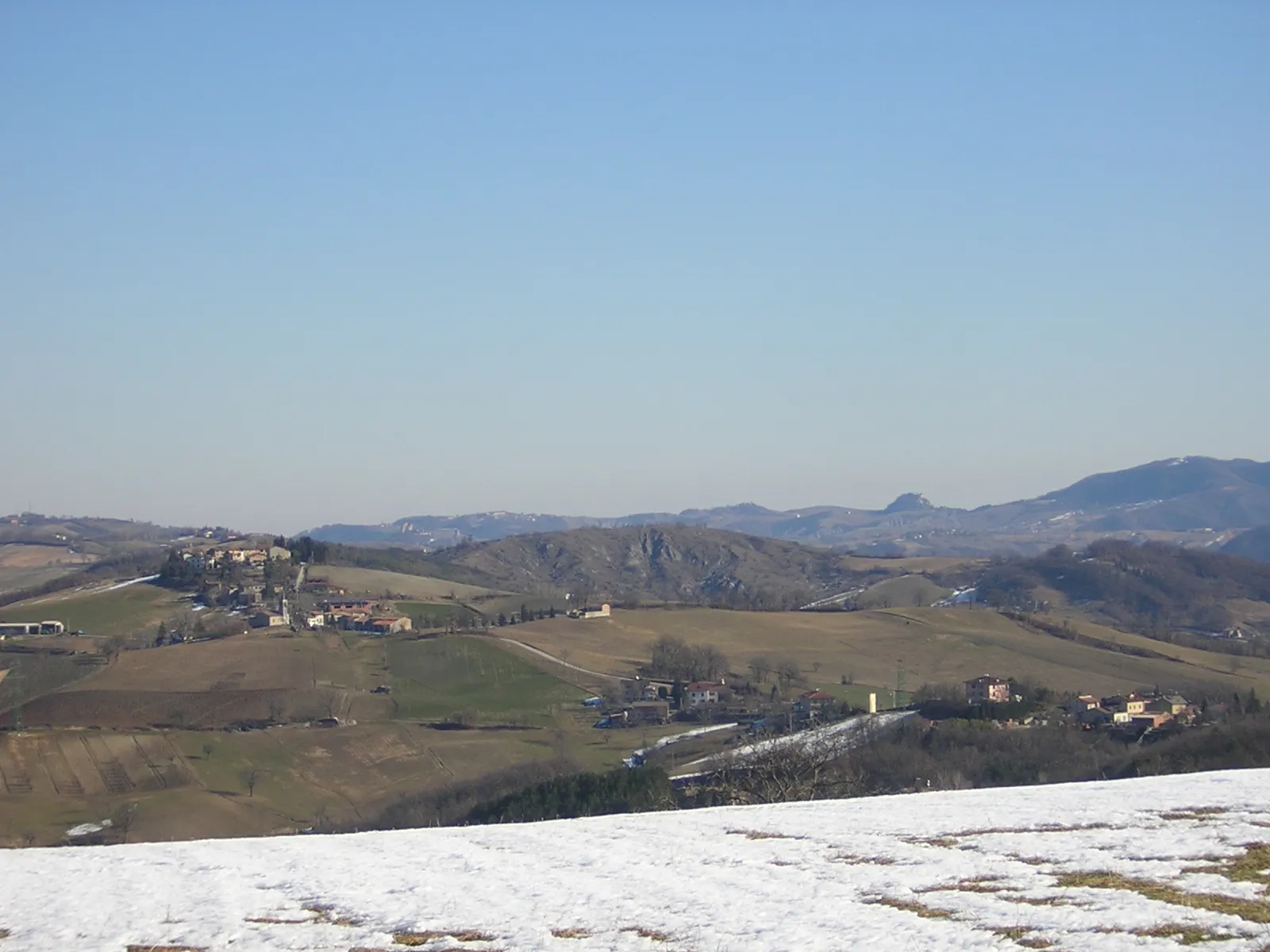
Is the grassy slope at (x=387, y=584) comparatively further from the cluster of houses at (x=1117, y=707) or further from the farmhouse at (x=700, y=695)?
the cluster of houses at (x=1117, y=707)

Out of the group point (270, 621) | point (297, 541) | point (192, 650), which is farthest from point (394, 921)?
point (297, 541)

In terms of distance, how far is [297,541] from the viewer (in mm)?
192125

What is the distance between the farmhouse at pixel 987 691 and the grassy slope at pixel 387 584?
78.6 meters

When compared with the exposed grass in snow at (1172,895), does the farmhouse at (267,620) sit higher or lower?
lower

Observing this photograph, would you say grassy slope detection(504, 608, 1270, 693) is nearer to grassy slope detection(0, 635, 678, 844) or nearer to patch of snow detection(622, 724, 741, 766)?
grassy slope detection(0, 635, 678, 844)

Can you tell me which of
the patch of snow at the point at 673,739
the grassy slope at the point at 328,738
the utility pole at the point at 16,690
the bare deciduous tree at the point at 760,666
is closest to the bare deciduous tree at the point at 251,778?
the grassy slope at the point at 328,738

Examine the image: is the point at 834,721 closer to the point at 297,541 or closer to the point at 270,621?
the point at 270,621

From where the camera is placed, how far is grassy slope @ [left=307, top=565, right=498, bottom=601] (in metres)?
160

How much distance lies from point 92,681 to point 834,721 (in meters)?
53.4

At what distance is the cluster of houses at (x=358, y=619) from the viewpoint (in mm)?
128250

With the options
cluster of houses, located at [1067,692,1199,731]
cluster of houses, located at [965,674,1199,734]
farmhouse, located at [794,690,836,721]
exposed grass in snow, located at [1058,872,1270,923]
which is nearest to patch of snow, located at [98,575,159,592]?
farmhouse, located at [794,690,836,721]

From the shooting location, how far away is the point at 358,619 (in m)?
132

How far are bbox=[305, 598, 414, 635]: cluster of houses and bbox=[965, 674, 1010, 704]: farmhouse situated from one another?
57505mm

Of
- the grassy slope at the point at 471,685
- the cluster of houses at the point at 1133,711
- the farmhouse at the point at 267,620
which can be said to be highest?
the farmhouse at the point at 267,620
